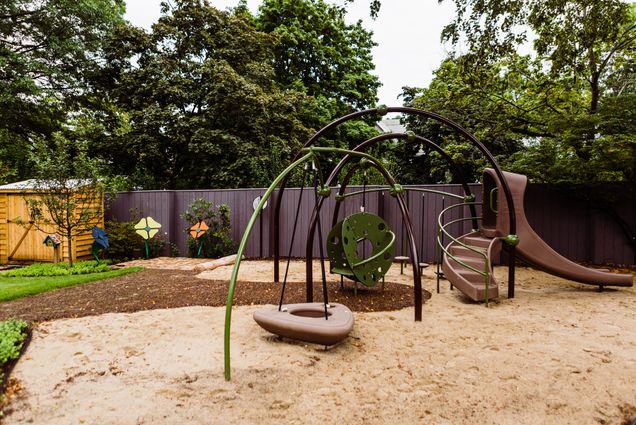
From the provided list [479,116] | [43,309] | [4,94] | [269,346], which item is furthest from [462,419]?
[4,94]

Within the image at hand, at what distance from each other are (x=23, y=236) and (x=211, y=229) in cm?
460

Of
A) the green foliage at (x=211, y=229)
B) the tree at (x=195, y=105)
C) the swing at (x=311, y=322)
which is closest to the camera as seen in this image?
the swing at (x=311, y=322)

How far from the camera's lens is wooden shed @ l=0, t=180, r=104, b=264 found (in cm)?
923

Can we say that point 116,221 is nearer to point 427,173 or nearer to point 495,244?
point 495,244

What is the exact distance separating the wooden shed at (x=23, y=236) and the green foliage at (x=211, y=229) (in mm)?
2243

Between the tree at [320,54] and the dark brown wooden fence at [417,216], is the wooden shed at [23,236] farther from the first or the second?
the tree at [320,54]

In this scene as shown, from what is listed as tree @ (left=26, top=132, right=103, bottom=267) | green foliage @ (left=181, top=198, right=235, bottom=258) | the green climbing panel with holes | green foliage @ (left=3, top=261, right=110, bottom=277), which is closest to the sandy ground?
the green climbing panel with holes

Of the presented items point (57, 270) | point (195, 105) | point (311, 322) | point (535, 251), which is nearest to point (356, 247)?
point (311, 322)

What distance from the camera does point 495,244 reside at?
5395 mm

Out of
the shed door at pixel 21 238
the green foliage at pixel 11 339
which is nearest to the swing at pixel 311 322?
the green foliage at pixel 11 339

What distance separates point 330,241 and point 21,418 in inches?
149

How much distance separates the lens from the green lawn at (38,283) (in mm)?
5472

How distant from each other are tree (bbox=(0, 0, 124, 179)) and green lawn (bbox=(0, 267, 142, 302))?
10.3m

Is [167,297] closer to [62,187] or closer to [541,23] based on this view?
[62,187]
